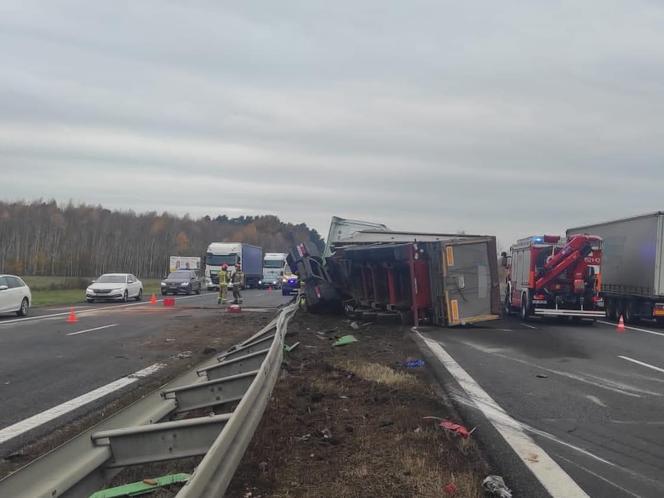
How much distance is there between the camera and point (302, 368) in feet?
33.6

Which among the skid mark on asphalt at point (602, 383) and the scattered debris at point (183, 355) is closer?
the skid mark on asphalt at point (602, 383)

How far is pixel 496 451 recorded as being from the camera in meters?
5.87

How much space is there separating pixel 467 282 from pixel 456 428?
12517 millimetres

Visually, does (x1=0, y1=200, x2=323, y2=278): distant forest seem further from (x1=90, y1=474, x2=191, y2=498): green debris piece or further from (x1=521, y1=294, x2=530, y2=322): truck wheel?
(x1=90, y1=474, x2=191, y2=498): green debris piece

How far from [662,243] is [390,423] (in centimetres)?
1911

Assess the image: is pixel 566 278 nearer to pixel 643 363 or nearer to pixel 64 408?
pixel 643 363

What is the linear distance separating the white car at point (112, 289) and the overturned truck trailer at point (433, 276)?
15.9m

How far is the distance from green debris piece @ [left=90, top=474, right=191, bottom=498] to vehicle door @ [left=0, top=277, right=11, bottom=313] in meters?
19.1

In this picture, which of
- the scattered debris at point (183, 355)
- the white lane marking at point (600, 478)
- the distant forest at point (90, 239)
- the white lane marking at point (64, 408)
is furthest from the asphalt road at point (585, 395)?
the distant forest at point (90, 239)

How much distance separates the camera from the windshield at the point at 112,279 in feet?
110

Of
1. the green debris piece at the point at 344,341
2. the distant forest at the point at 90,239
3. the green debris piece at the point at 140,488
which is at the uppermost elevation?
the distant forest at the point at 90,239

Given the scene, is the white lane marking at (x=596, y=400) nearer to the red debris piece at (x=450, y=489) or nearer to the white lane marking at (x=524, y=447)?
the white lane marking at (x=524, y=447)

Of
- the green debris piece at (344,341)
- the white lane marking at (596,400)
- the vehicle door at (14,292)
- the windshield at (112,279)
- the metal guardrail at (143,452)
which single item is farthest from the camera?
the windshield at (112,279)

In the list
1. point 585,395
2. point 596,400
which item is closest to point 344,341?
point 585,395
